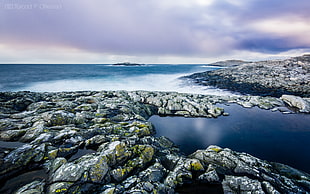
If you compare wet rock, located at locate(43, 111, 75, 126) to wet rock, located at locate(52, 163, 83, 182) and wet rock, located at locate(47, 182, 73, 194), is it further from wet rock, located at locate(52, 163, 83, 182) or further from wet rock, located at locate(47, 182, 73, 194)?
→ wet rock, located at locate(47, 182, 73, 194)

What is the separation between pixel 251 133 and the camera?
13.0 metres

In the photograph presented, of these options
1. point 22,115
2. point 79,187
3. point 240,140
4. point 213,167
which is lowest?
point 240,140

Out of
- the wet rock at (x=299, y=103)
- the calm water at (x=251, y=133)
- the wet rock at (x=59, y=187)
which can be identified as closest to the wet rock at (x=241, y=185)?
the calm water at (x=251, y=133)

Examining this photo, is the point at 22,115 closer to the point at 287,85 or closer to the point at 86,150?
the point at 86,150

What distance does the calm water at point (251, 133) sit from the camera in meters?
10.3

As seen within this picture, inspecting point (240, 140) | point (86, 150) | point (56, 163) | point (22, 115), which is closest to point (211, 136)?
point (240, 140)

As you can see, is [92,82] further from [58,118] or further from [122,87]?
[58,118]

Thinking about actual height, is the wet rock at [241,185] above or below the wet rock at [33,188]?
below

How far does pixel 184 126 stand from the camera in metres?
14.4

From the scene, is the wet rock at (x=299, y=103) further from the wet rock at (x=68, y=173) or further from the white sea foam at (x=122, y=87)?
the wet rock at (x=68, y=173)

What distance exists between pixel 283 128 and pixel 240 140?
20.0 ft

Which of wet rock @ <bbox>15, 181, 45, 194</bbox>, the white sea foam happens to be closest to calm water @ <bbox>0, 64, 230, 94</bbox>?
the white sea foam

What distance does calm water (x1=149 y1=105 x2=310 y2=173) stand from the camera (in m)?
10.3

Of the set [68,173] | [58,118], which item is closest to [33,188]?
[68,173]
